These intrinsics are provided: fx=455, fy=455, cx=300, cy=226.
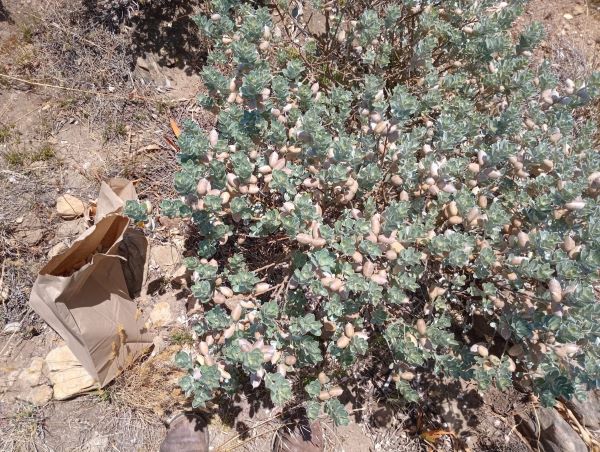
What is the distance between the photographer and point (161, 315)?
10.3 feet

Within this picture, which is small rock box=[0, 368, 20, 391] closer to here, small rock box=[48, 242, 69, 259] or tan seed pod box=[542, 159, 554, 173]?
small rock box=[48, 242, 69, 259]

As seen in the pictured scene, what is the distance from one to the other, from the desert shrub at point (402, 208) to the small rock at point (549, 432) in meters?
0.86

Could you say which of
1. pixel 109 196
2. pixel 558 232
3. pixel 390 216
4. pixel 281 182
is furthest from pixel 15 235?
pixel 558 232

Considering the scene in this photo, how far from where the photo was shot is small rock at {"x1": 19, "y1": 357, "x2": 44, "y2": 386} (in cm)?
285

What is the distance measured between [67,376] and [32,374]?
236 millimetres

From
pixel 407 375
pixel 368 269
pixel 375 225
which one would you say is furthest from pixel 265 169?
pixel 407 375

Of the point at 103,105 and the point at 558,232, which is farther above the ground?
the point at 558,232

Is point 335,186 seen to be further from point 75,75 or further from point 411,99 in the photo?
point 75,75

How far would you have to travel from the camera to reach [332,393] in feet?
7.97

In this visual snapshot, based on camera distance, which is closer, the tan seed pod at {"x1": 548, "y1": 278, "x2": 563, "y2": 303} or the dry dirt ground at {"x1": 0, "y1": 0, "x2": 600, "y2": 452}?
the tan seed pod at {"x1": 548, "y1": 278, "x2": 563, "y2": 303}

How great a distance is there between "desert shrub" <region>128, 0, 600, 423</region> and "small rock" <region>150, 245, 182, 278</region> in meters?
0.81

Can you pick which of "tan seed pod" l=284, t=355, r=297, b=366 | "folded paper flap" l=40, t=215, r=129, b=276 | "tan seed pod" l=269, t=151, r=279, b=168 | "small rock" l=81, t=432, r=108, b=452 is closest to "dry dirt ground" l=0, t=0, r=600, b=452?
"small rock" l=81, t=432, r=108, b=452

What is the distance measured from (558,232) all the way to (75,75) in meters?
3.49

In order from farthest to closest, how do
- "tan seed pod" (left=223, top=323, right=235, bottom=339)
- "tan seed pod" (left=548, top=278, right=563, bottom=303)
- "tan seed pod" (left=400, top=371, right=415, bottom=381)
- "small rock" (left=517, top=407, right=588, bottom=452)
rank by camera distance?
1. "small rock" (left=517, top=407, right=588, bottom=452)
2. "tan seed pod" (left=400, top=371, right=415, bottom=381)
3. "tan seed pod" (left=223, top=323, right=235, bottom=339)
4. "tan seed pod" (left=548, top=278, right=563, bottom=303)
